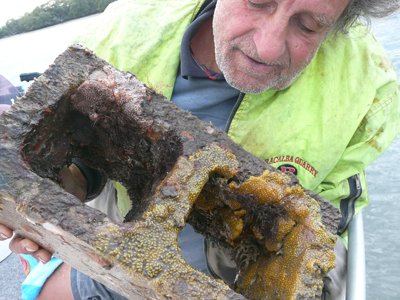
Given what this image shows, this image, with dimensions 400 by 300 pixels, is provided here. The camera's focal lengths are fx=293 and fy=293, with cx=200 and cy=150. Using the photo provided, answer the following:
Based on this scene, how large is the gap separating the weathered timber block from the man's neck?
0.68 m

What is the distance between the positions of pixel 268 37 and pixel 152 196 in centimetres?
72

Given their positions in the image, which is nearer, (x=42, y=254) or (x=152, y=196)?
(x=152, y=196)

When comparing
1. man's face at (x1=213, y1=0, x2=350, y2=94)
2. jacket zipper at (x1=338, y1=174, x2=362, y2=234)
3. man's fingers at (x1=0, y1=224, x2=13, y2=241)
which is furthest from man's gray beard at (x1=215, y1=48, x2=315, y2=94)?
man's fingers at (x1=0, y1=224, x2=13, y2=241)

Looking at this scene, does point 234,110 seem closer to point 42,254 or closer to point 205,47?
point 205,47

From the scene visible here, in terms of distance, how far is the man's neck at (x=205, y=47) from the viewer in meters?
1.60

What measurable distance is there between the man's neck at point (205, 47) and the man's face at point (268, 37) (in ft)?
0.97

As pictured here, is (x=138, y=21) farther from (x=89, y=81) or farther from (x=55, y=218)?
(x=55, y=218)

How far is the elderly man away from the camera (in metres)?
1.20

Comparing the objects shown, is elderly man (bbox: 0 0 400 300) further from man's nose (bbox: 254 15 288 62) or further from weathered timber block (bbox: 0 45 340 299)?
weathered timber block (bbox: 0 45 340 299)

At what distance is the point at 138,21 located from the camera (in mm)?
1627

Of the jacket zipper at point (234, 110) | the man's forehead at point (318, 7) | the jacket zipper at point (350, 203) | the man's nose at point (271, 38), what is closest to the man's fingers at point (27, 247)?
the jacket zipper at point (234, 110)

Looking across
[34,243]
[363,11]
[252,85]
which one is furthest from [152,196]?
[363,11]

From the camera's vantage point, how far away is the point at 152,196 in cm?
97

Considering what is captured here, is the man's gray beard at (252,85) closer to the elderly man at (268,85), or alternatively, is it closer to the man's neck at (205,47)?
the elderly man at (268,85)
